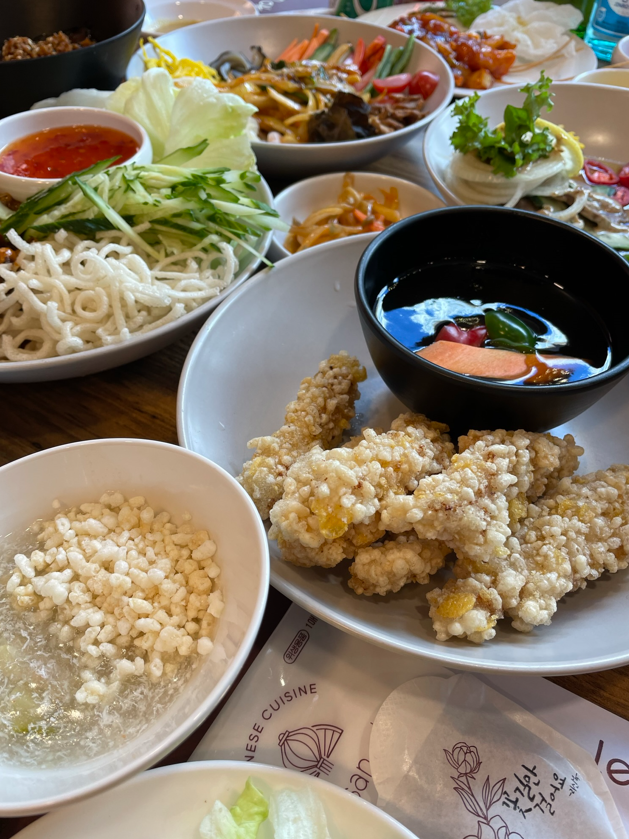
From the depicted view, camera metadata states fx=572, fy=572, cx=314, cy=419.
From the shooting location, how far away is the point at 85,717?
948mm

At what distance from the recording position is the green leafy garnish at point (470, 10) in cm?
372

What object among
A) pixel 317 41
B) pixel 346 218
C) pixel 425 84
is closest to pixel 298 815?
pixel 346 218

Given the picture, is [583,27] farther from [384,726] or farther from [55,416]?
[384,726]

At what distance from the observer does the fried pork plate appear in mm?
1052

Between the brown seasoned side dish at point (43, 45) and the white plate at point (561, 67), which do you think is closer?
the brown seasoned side dish at point (43, 45)

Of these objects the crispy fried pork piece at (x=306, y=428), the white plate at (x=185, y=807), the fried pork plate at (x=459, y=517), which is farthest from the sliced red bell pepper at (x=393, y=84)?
the white plate at (x=185, y=807)

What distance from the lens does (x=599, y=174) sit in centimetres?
246

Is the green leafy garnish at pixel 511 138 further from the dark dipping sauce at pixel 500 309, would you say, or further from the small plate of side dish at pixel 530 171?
the dark dipping sauce at pixel 500 309

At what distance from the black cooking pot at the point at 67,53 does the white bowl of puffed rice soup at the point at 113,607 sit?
1719 mm

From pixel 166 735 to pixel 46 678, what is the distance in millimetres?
276

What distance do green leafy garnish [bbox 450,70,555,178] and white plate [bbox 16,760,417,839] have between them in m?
2.06

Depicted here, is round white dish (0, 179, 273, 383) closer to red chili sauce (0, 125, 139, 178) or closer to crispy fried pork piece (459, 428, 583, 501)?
red chili sauce (0, 125, 139, 178)

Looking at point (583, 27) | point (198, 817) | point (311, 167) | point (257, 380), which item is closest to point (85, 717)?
point (198, 817)

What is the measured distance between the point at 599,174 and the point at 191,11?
2757 mm
